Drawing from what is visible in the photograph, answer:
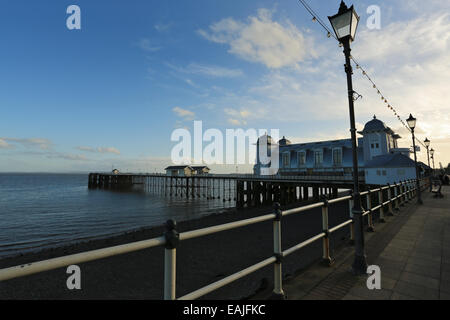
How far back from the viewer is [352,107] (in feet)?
13.4

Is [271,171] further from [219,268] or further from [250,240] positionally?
[219,268]

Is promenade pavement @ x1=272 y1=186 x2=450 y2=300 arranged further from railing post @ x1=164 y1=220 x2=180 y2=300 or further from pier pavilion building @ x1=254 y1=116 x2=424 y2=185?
pier pavilion building @ x1=254 y1=116 x2=424 y2=185

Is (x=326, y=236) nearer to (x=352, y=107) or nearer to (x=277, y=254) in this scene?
(x=277, y=254)

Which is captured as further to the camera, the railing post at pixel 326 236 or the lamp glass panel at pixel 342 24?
the lamp glass panel at pixel 342 24

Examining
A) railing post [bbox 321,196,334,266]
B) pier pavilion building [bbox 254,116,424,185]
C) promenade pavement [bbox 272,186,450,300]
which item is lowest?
promenade pavement [bbox 272,186,450,300]

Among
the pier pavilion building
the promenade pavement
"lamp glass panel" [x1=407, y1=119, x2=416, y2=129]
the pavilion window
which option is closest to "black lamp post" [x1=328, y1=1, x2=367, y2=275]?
the promenade pavement

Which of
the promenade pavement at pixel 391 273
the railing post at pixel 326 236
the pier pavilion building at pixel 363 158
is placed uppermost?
the pier pavilion building at pixel 363 158

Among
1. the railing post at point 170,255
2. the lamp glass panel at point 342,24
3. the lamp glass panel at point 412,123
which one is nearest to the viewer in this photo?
the railing post at point 170,255

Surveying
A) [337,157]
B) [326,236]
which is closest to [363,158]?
[337,157]

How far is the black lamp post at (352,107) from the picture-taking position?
3758 millimetres

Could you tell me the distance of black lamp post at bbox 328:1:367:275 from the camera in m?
3.76

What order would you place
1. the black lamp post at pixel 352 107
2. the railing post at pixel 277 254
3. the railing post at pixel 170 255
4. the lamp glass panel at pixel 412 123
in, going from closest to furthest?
the railing post at pixel 170 255 → the railing post at pixel 277 254 → the black lamp post at pixel 352 107 → the lamp glass panel at pixel 412 123

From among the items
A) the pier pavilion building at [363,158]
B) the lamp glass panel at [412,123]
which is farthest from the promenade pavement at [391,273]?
the pier pavilion building at [363,158]

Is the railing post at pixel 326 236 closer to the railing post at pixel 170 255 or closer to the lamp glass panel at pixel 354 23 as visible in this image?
the railing post at pixel 170 255
